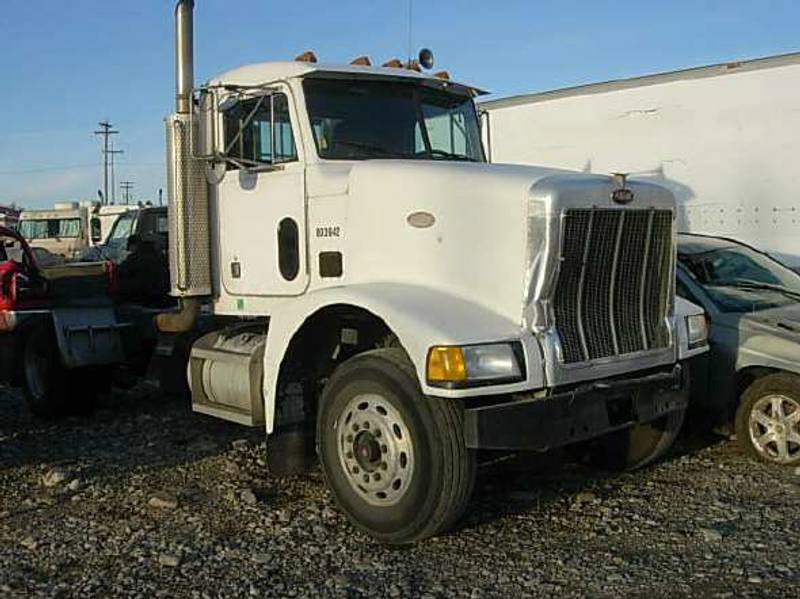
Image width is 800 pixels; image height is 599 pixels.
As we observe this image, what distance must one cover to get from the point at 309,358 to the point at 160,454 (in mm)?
2128

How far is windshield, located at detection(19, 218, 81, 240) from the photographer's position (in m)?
42.8

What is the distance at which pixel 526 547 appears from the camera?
5.25m

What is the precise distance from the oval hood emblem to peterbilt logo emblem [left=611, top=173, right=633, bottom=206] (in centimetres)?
103

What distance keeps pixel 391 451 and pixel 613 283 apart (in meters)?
1.60

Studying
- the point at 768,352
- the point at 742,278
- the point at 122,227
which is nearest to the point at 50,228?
the point at 122,227

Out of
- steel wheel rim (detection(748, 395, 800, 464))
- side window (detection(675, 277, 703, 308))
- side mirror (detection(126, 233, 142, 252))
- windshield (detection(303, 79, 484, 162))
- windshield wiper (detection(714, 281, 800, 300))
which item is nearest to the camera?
windshield (detection(303, 79, 484, 162))

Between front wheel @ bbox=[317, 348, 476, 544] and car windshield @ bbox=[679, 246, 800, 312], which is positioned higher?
car windshield @ bbox=[679, 246, 800, 312]

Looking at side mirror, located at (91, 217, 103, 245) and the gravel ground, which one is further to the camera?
side mirror, located at (91, 217, 103, 245)

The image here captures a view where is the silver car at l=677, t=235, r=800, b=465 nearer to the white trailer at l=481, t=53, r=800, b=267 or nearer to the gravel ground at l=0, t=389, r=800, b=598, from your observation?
the gravel ground at l=0, t=389, r=800, b=598

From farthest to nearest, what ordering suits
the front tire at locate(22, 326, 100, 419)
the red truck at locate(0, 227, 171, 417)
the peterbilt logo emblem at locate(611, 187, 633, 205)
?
1. the front tire at locate(22, 326, 100, 419)
2. the red truck at locate(0, 227, 171, 417)
3. the peterbilt logo emblem at locate(611, 187, 633, 205)

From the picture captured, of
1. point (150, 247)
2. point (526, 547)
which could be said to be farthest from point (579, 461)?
point (150, 247)

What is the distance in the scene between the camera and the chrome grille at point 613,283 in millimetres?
5270

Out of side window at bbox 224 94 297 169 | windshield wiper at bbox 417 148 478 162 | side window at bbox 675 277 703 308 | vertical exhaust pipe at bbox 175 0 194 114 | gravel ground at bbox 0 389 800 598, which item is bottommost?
gravel ground at bbox 0 389 800 598

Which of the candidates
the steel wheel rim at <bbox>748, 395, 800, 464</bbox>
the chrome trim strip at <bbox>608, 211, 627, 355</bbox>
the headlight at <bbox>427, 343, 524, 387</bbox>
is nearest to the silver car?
the steel wheel rim at <bbox>748, 395, 800, 464</bbox>
